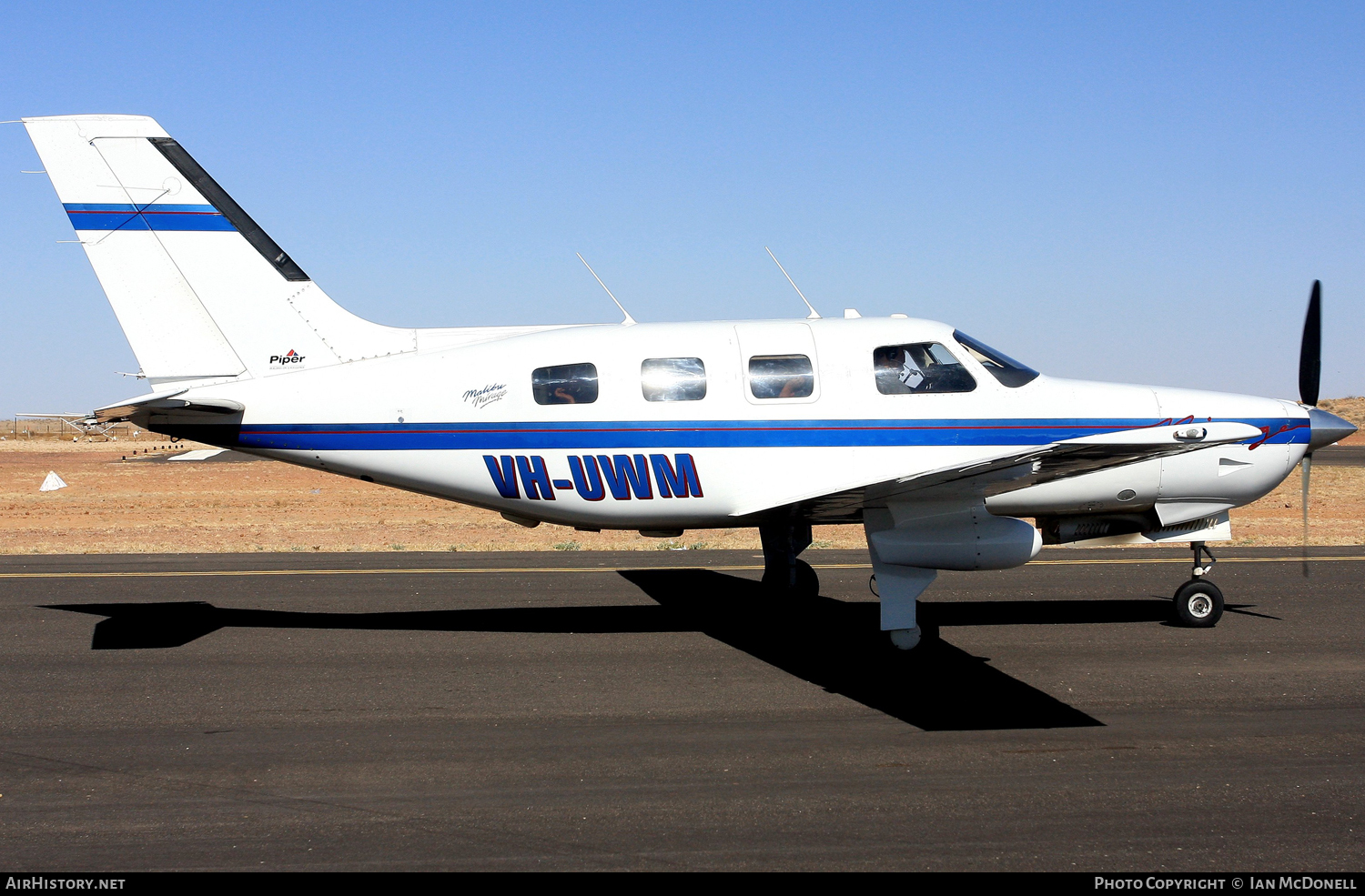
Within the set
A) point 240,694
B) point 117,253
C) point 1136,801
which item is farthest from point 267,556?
point 1136,801

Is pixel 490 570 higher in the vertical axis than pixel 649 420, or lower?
lower

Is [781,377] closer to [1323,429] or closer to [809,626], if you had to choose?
[809,626]

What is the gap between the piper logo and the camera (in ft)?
31.2

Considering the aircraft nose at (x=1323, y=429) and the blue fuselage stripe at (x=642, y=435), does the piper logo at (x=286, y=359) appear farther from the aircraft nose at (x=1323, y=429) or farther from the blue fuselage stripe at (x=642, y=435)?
the aircraft nose at (x=1323, y=429)

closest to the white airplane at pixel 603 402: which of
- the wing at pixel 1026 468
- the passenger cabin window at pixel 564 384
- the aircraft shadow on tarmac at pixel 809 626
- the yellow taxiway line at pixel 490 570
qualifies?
the passenger cabin window at pixel 564 384

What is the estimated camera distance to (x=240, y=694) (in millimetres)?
7547

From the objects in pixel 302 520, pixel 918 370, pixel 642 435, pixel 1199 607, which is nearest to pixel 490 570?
pixel 642 435

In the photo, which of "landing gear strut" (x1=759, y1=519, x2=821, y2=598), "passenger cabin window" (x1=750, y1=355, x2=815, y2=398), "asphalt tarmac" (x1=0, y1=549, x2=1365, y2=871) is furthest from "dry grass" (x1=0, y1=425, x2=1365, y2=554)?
"passenger cabin window" (x1=750, y1=355, x2=815, y2=398)

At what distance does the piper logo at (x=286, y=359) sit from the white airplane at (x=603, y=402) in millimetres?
17

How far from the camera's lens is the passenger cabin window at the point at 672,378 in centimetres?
893

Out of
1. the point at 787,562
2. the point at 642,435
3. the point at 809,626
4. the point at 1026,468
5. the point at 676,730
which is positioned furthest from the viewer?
the point at 787,562

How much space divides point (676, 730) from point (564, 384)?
3508mm

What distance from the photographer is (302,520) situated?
23.1 m
